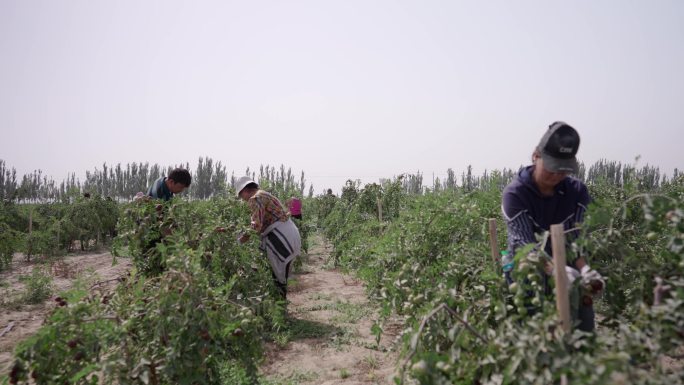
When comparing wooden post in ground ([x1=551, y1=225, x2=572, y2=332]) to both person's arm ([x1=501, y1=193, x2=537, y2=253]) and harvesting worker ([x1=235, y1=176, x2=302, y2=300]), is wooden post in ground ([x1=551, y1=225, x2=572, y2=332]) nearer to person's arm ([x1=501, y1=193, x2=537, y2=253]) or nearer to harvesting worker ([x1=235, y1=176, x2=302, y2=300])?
person's arm ([x1=501, y1=193, x2=537, y2=253])

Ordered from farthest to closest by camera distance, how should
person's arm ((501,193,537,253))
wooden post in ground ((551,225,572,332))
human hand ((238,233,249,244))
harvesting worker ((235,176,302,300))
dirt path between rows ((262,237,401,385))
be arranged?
harvesting worker ((235,176,302,300))
human hand ((238,233,249,244))
dirt path between rows ((262,237,401,385))
person's arm ((501,193,537,253))
wooden post in ground ((551,225,572,332))

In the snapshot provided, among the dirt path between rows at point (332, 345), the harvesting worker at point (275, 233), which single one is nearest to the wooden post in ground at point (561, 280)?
the dirt path between rows at point (332, 345)

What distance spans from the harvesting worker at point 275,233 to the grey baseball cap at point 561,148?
3134 millimetres

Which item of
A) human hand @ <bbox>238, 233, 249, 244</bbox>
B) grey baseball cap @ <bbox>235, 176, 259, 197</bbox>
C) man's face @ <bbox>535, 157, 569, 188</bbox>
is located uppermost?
grey baseball cap @ <bbox>235, 176, 259, 197</bbox>

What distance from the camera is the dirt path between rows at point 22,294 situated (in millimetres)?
4001

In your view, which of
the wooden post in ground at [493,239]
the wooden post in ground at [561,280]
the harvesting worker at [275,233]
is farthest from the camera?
the harvesting worker at [275,233]

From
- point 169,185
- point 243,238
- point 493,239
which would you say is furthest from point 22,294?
point 493,239

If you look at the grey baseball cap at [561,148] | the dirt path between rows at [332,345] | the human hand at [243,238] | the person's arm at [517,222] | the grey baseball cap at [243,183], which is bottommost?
the dirt path between rows at [332,345]

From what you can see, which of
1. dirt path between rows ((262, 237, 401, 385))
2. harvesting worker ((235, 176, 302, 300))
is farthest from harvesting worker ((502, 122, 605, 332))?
harvesting worker ((235, 176, 302, 300))

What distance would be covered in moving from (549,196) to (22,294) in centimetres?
777

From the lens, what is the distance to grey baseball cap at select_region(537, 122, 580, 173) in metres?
2.07

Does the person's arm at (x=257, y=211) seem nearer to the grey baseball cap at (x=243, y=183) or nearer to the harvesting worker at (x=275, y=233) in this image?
the harvesting worker at (x=275, y=233)

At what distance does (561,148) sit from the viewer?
208cm

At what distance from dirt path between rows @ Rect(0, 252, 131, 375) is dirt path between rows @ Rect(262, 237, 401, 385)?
172cm
